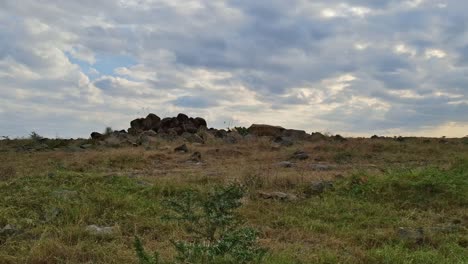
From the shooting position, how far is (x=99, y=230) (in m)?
5.37

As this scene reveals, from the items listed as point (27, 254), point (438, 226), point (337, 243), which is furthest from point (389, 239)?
point (27, 254)

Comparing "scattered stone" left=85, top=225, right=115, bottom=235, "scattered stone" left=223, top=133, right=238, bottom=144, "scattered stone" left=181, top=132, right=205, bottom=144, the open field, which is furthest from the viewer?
"scattered stone" left=181, top=132, right=205, bottom=144

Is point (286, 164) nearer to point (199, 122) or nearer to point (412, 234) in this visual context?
point (412, 234)

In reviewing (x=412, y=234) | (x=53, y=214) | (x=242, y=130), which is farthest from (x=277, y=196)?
(x=242, y=130)

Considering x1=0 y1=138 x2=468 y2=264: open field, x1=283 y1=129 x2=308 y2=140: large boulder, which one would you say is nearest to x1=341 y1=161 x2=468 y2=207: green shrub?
x1=0 y1=138 x2=468 y2=264: open field

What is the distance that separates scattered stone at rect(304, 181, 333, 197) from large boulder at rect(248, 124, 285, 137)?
39.7 ft

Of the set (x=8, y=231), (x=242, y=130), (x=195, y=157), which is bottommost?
(x=8, y=231)

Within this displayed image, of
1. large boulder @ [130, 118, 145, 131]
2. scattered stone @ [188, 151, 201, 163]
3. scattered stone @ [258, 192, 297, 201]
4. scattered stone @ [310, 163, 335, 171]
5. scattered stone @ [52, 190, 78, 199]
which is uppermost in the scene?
large boulder @ [130, 118, 145, 131]

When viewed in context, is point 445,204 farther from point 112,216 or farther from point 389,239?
point 112,216

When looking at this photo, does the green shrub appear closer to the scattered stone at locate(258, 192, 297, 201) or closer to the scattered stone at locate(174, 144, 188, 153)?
the scattered stone at locate(258, 192, 297, 201)

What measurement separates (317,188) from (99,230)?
3.83 meters

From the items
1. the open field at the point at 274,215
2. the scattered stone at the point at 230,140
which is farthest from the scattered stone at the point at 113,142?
the open field at the point at 274,215

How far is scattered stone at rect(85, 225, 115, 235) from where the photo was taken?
5244mm

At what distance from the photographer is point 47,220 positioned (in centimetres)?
574
